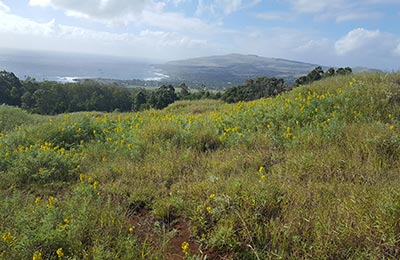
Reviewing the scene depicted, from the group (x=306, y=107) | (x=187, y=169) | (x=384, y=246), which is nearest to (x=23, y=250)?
(x=187, y=169)

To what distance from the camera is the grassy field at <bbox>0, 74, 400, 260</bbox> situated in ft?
6.13

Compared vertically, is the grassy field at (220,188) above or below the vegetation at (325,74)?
below

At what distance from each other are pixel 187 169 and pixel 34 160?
1.99 m

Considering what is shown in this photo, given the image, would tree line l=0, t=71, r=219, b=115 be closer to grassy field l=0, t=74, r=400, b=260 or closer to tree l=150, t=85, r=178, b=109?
tree l=150, t=85, r=178, b=109

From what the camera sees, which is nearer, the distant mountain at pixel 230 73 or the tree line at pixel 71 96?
the tree line at pixel 71 96

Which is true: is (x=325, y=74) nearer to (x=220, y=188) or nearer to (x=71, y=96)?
(x=220, y=188)

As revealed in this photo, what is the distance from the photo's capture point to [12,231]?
6.66 ft

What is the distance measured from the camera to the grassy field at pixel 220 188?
1.87m

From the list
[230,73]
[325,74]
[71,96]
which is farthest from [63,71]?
[325,74]

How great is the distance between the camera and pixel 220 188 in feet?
8.36

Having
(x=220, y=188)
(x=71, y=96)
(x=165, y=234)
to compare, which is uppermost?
(x=220, y=188)

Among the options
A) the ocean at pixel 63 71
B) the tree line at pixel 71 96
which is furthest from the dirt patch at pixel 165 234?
the ocean at pixel 63 71

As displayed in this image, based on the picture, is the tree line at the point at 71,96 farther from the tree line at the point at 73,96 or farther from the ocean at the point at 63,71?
the ocean at the point at 63,71

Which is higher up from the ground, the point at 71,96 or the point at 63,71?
the point at 63,71
